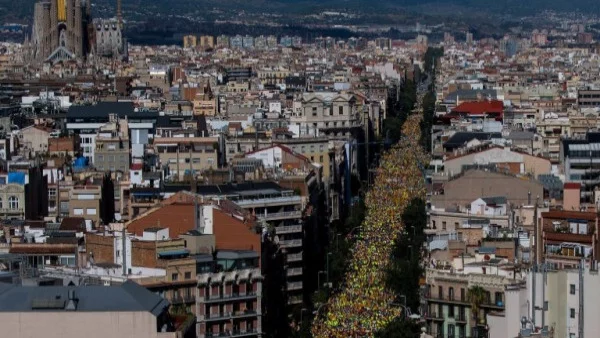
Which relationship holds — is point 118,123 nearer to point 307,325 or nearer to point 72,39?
point 307,325

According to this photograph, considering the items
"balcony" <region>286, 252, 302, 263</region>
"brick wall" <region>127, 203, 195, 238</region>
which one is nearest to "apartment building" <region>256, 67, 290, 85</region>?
"balcony" <region>286, 252, 302, 263</region>

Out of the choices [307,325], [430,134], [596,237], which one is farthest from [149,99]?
[596,237]

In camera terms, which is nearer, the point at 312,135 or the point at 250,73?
the point at 312,135

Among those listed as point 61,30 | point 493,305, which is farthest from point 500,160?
point 61,30

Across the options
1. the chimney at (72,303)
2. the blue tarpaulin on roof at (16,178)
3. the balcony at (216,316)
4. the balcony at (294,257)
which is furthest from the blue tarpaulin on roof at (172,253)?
the blue tarpaulin on roof at (16,178)

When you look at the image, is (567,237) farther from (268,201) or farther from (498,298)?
(268,201)

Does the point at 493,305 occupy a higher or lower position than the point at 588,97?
higher
